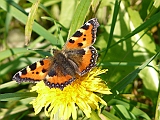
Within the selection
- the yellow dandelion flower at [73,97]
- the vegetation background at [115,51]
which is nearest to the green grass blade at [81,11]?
the vegetation background at [115,51]

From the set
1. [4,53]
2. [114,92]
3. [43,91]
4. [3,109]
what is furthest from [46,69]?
[3,109]

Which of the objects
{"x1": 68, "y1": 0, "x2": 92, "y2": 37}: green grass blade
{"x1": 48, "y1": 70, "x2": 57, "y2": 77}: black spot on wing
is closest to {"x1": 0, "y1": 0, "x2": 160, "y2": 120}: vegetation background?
{"x1": 68, "y1": 0, "x2": 92, "y2": 37}: green grass blade

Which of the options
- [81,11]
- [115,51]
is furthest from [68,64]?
[115,51]

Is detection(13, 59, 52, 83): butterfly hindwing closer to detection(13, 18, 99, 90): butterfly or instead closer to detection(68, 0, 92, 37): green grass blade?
detection(13, 18, 99, 90): butterfly

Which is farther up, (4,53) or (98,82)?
(4,53)

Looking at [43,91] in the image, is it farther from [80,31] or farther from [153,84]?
[153,84]

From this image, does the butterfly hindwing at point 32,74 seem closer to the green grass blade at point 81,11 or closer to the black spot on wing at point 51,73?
the black spot on wing at point 51,73
